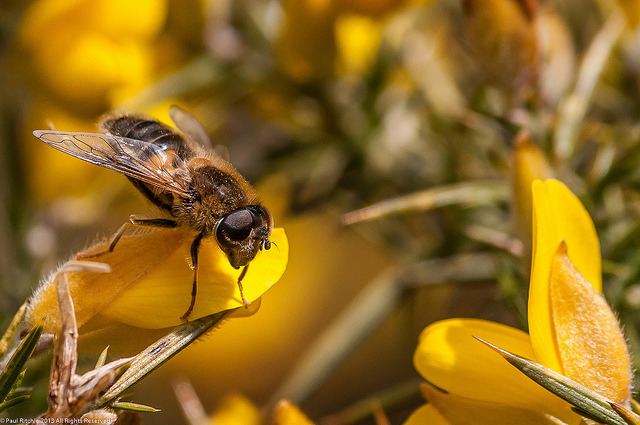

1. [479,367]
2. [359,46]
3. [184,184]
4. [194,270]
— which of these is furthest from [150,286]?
[359,46]

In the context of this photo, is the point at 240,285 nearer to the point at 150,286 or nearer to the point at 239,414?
the point at 150,286

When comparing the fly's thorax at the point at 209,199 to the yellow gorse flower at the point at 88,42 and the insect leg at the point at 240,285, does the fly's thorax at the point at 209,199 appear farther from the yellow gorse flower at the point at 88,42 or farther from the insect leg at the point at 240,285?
the yellow gorse flower at the point at 88,42

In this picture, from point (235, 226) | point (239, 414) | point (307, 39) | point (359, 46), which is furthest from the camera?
point (359, 46)

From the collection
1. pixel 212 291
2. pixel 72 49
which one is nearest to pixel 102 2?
pixel 72 49

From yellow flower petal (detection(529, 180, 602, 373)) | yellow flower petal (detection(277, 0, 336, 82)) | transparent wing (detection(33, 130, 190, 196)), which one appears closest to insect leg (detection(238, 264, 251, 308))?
transparent wing (detection(33, 130, 190, 196))

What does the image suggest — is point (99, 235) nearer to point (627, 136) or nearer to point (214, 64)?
point (214, 64)

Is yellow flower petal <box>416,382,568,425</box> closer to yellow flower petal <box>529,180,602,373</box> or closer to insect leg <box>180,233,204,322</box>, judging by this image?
yellow flower petal <box>529,180,602,373</box>

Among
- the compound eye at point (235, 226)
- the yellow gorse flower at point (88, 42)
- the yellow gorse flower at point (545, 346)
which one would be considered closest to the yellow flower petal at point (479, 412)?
the yellow gorse flower at point (545, 346)
